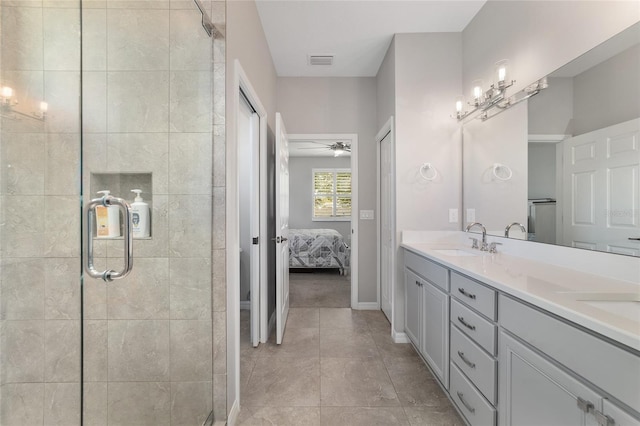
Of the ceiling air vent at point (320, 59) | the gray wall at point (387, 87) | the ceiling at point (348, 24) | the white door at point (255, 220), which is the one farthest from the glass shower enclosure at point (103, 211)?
the gray wall at point (387, 87)

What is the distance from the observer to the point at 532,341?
0.99 m

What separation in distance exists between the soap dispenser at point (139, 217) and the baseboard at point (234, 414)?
1.07 meters

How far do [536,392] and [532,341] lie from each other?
171 mm

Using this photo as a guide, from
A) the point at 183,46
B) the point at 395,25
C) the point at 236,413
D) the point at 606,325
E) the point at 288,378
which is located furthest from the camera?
the point at 395,25

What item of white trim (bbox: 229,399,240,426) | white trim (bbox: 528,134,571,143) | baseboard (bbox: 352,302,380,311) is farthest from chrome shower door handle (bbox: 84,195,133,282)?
baseboard (bbox: 352,302,380,311)

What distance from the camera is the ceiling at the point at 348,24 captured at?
2178 mm

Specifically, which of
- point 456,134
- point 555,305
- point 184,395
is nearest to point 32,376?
point 184,395

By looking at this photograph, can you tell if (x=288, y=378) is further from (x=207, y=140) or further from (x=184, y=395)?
(x=207, y=140)

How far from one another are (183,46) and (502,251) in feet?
7.88

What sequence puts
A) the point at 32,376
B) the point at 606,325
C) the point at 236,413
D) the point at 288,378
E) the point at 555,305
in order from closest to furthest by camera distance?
the point at 606,325 < the point at 555,305 < the point at 32,376 < the point at 236,413 < the point at 288,378

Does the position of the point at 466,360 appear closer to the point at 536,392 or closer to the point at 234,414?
the point at 536,392

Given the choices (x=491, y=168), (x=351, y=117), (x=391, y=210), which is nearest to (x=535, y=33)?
Answer: (x=491, y=168)

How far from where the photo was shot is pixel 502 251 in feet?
6.49

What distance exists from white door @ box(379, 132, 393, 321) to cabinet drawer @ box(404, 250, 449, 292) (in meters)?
0.55
